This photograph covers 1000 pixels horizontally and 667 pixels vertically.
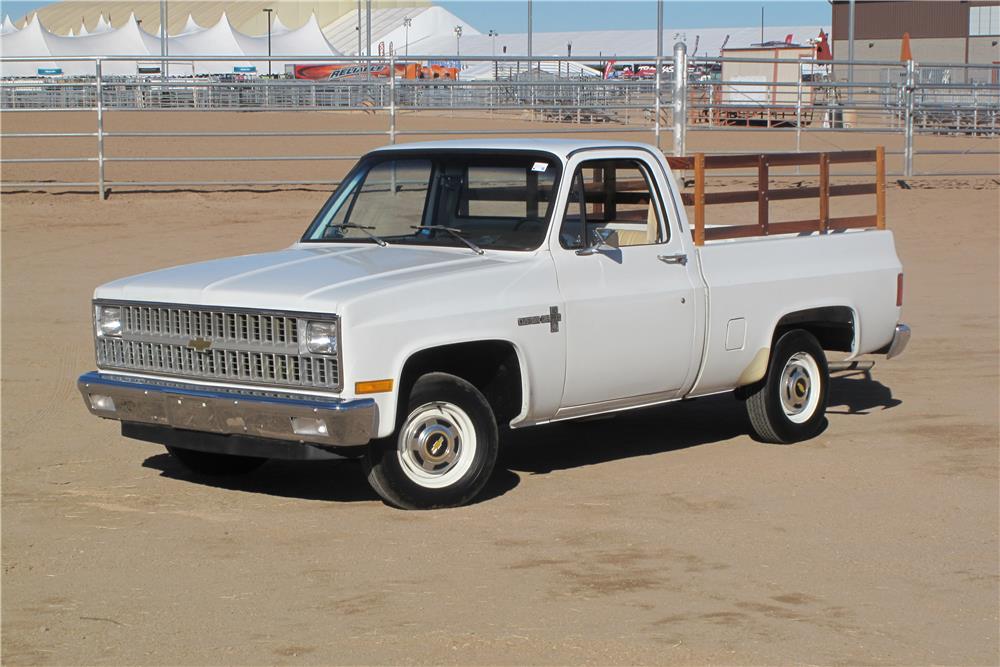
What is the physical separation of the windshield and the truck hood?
0.13 meters

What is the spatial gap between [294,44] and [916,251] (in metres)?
66.9

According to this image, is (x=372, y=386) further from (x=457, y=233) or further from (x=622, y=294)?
(x=622, y=294)

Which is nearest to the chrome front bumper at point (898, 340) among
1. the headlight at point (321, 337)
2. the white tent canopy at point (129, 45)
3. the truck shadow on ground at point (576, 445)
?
the truck shadow on ground at point (576, 445)

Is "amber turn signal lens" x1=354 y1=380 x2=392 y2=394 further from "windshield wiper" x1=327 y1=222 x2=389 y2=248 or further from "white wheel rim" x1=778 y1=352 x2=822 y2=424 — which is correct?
"white wheel rim" x1=778 y1=352 x2=822 y2=424

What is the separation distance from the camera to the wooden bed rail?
8195mm

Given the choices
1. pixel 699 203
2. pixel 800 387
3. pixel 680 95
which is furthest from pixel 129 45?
pixel 699 203

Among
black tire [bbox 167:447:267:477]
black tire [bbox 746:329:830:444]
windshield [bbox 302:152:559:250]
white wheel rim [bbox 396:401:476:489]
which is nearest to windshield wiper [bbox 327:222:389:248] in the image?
windshield [bbox 302:152:559:250]

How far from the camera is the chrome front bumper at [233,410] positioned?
20.6ft

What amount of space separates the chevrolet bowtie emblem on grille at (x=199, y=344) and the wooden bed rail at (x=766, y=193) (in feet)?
9.34

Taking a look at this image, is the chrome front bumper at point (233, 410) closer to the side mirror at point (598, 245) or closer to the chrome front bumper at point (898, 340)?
the side mirror at point (598, 245)

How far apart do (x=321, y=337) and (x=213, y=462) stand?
5.28 ft

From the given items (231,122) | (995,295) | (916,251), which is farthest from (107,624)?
(231,122)

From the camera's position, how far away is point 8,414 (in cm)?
905

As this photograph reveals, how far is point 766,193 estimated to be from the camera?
8.60 metres
